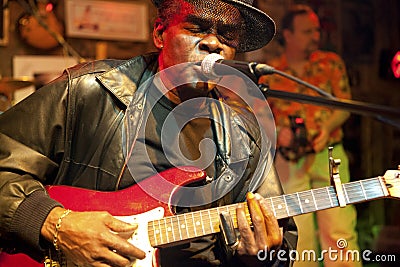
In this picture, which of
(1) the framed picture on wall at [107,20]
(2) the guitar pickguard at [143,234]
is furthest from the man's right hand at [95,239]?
(1) the framed picture on wall at [107,20]

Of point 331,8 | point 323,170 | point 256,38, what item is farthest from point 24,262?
point 331,8

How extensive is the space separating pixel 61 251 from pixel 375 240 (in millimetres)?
3024

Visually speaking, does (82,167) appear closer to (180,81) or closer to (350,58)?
(180,81)

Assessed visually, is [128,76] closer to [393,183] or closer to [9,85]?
[393,183]

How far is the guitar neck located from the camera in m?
1.75

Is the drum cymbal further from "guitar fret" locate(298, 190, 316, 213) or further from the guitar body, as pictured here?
"guitar fret" locate(298, 190, 316, 213)

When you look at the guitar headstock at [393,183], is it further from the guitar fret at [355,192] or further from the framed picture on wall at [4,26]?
the framed picture on wall at [4,26]

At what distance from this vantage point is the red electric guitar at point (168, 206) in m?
1.73

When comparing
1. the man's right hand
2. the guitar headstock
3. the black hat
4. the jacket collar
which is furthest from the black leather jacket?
the guitar headstock

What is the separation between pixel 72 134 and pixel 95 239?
0.42m

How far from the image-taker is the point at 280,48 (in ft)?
12.7

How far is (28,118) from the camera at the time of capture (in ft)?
6.01

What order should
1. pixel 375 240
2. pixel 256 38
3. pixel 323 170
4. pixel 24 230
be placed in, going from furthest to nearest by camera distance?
pixel 375 240 < pixel 323 170 < pixel 256 38 < pixel 24 230

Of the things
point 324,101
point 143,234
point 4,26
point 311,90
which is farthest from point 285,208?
point 4,26
